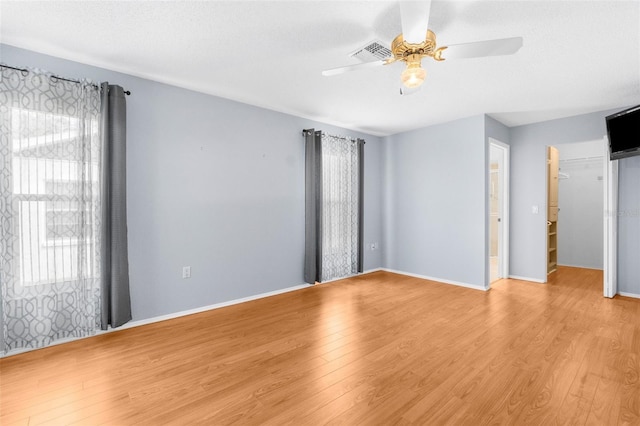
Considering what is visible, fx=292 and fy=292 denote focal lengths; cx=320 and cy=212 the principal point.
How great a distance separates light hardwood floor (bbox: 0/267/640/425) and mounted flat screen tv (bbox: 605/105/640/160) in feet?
6.21

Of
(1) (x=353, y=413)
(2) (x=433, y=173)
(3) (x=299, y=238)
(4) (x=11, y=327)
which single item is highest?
(2) (x=433, y=173)

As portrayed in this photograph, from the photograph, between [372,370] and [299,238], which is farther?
[299,238]

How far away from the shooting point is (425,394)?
1910 mm

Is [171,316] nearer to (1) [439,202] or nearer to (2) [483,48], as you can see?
(2) [483,48]

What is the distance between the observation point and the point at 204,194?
3443mm

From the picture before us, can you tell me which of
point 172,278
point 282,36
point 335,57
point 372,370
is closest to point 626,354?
point 372,370

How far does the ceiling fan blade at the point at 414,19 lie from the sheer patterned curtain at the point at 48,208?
276 cm

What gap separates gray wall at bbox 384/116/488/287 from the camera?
14.2 ft

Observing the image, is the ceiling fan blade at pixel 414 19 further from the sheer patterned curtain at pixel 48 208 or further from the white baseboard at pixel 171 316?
the white baseboard at pixel 171 316

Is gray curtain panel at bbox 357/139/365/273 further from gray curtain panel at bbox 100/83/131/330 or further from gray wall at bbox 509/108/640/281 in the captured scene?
gray curtain panel at bbox 100/83/131/330

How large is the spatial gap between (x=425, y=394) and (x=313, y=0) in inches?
105

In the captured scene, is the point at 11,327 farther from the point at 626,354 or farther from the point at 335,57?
the point at 626,354

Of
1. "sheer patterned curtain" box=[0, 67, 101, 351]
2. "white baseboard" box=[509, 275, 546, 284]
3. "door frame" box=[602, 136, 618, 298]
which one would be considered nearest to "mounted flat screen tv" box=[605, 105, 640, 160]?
"door frame" box=[602, 136, 618, 298]

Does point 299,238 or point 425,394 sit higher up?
point 299,238
